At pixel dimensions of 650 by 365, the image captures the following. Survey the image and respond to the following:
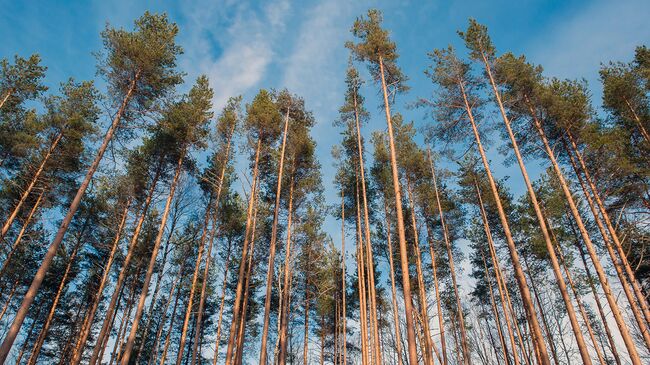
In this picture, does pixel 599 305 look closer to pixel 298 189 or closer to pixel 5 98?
pixel 298 189


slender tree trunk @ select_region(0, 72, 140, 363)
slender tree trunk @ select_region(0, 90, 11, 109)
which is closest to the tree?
slender tree trunk @ select_region(0, 72, 140, 363)

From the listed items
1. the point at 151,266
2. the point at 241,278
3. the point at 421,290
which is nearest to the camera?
the point at 241,278

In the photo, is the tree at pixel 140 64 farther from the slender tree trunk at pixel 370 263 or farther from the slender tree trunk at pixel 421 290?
the slender tree trunk at pixel 421 290

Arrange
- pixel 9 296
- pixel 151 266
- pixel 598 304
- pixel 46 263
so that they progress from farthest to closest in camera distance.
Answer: pixel 9 296
pixel 598 304
pixel 151 266
pixel 46 263

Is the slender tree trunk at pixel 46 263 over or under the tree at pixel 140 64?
under

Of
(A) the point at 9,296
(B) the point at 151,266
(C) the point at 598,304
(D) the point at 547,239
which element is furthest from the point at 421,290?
(A) the point at 9,296

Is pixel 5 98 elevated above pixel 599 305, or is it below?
above

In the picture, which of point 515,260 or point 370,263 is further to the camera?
point 370,263

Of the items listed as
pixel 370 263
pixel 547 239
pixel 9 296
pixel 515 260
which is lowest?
pixel 515 260

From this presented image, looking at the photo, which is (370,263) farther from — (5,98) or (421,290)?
(5,98)

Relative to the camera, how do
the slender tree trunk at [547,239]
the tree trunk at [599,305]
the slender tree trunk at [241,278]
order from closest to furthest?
the slender tree trunk at [547,239] < the slender tree trunk at [241,278] < the tree trunk at [599,305]

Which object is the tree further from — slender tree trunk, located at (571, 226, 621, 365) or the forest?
slender tree trunk, located at (571, 226, 621, 365)

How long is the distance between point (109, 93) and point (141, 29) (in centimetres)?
294

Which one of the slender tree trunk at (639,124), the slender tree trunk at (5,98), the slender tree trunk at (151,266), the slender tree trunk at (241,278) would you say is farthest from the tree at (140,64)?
the slender tree trunk at (639,124)
